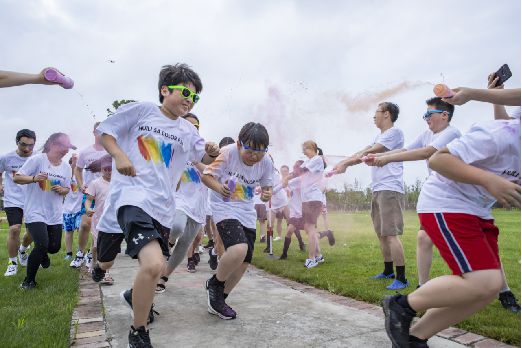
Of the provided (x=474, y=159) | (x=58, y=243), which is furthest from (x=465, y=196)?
(x=58, y=243)

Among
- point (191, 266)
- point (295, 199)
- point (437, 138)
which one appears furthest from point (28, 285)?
point (295, 199)

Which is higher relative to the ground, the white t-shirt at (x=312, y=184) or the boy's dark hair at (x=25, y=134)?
the boy's dark hair at (x=25, y=134)

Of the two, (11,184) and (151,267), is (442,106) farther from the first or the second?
(11,184)

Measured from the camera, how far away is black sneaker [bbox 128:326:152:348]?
110 inches

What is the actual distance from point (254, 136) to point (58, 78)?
1702 mm

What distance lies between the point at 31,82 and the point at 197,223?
2763 millimetres

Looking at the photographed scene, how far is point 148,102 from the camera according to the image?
11.2ft

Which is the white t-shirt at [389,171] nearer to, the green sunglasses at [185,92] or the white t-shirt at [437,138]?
the white t-shirt at [437,138]

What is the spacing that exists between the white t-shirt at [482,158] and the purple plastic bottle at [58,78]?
256 centimetres

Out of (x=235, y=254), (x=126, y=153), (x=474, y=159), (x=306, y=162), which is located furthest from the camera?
(x=306, y=162)

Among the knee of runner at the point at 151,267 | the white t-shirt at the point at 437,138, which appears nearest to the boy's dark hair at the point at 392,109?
the white t-shirt at the point at 437,138

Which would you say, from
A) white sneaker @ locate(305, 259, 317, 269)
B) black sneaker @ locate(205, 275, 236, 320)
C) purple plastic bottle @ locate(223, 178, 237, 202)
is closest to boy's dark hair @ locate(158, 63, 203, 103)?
purple plastic bottle @ locate(223, 178, 237, 202)

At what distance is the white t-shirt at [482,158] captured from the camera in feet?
7.66

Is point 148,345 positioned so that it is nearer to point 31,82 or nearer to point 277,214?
point 31,82
